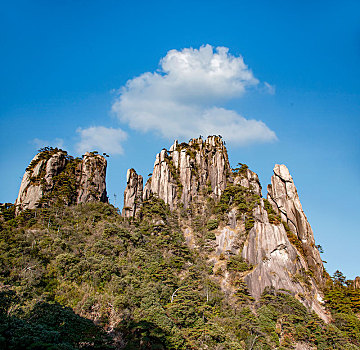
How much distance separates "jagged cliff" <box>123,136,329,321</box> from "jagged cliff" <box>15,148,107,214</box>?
299 inches

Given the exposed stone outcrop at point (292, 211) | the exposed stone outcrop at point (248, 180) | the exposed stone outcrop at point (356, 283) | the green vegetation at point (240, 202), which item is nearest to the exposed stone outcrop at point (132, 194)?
the green vegetation at point (240, 202)

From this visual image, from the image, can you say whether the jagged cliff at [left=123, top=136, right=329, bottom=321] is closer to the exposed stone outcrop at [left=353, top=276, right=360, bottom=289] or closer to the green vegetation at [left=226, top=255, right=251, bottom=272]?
the green vegetation at [left=226, top=255, right=251, bottom=272]

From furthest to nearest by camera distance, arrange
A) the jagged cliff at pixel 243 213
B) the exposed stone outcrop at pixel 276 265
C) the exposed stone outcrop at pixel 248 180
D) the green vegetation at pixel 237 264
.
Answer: the exposed stone outcrop at pixel 248 180, the green vegetation at pixel 237 264, the jagged cliff at pixel 243 213, the exposed stone outcrop at pixel 276 265

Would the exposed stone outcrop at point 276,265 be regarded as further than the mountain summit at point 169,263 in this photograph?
Yes

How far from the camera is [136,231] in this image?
6719 centimetres

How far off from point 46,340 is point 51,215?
137 feet

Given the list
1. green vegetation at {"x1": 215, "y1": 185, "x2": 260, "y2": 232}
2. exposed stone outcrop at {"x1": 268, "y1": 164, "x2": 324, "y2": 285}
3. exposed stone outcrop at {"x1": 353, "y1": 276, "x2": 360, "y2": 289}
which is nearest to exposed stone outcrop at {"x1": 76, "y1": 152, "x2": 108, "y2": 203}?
green vegetation at {"x1": 215, "y1": 185, "x2": 260, "y2": 232}

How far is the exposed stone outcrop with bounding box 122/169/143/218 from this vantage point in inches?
2970

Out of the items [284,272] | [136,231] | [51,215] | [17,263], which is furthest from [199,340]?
[51,215]

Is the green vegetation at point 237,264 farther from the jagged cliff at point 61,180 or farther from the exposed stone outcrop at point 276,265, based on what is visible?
the jagged cliff at point 61,180

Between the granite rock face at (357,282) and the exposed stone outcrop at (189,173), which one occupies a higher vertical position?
the exposed stone outcrop at (189,173)

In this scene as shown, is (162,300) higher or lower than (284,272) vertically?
lower

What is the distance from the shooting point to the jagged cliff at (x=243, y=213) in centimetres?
5725

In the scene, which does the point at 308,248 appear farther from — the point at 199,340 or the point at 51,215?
the point at 51,215
